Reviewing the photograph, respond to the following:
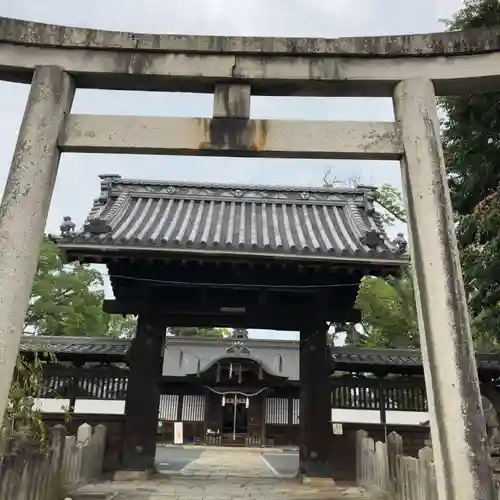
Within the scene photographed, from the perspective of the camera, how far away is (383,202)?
21.8m

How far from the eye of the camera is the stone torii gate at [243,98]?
350 centimetres

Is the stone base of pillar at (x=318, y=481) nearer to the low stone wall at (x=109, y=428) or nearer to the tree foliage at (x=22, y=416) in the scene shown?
the low stone wall at (x=109, y=428)

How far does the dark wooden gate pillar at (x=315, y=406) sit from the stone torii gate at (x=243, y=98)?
17.6 feet

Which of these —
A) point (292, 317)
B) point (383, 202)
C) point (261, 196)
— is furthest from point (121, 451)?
point (383, 202)

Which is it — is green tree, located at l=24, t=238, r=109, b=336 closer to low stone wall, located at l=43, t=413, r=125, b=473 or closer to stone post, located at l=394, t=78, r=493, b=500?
low stone wall, located at l=43, t=413, r=125, b=473

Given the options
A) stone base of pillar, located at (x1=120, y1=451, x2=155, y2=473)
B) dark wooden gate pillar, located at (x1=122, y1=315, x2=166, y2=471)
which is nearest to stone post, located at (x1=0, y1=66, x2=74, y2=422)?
dark wooden gate pillar, located at (x1=122, y1=315, x2=166, y2=471)

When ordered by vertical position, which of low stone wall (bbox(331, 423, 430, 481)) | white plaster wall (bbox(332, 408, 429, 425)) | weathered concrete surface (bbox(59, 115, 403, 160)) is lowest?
low stone wall (bbox(331, 423, 430, 481))

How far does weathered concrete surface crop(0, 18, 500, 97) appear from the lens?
3883mm

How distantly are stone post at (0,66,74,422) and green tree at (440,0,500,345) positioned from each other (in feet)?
19.8

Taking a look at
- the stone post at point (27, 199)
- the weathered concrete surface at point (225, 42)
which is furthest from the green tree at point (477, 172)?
the stone post at point (27, 199)

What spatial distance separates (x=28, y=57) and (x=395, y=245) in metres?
6.36

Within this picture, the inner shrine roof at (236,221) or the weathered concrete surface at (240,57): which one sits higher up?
the inner shrine roof at (236,221)


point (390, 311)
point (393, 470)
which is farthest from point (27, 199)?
point (390, 311)

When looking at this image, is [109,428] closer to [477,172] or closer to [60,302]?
[477,172]
